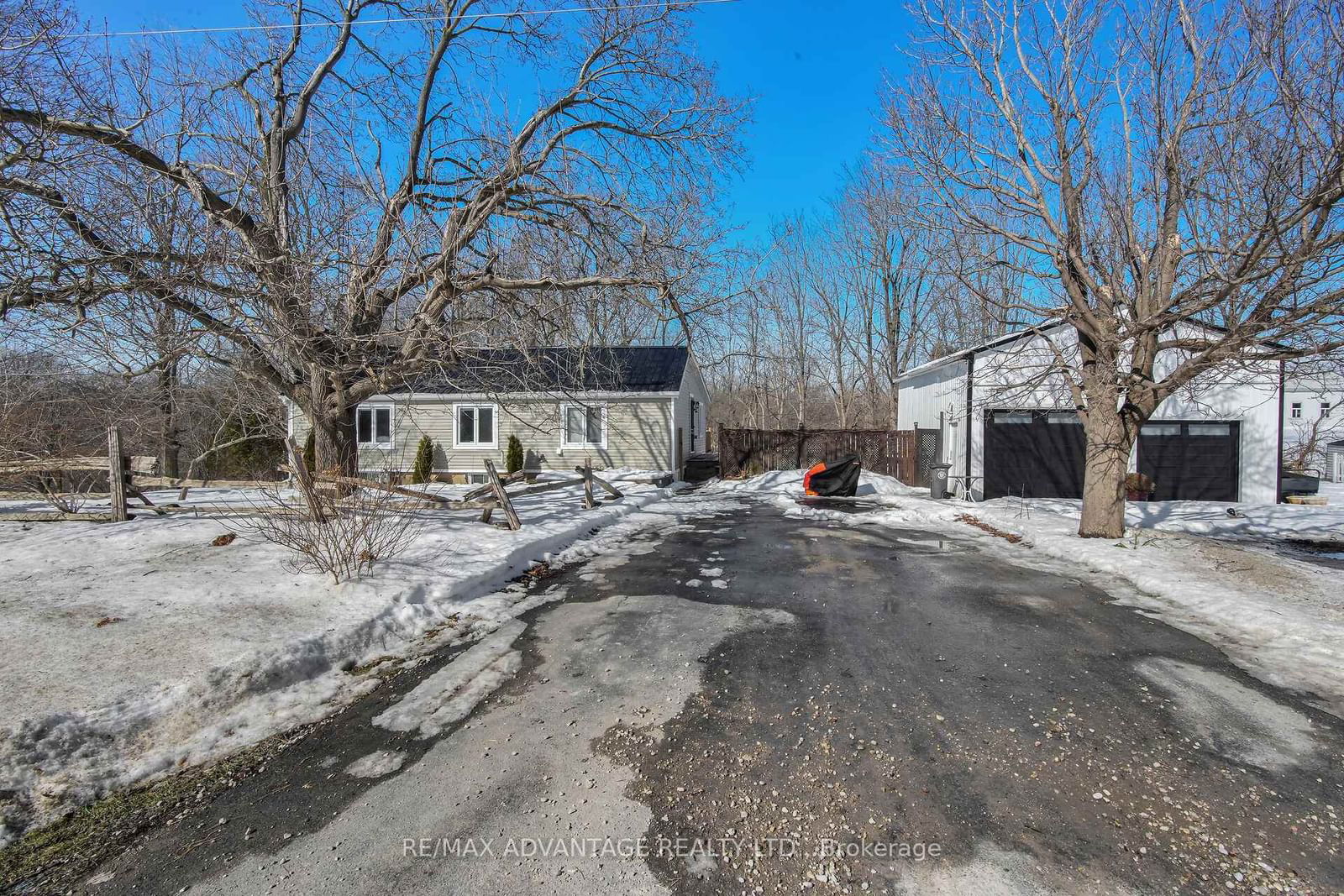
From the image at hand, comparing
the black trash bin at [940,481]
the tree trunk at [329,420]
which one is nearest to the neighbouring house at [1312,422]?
the black trash bin at [940,481]

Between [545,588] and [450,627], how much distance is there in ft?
4.52

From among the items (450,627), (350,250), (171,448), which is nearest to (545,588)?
(450,627)

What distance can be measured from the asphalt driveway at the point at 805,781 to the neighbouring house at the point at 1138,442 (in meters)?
10.4

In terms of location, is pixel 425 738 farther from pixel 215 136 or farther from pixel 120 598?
pixel 215 136

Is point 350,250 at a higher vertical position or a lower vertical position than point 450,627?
higher

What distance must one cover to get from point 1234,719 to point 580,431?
16.5 metres

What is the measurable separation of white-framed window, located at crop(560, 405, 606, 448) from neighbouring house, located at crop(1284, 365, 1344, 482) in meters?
14.8

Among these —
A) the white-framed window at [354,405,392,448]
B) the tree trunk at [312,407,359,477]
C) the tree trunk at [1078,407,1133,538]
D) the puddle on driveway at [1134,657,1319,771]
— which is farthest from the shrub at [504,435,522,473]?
the puddle on driveway at [1134,657,1319,771]

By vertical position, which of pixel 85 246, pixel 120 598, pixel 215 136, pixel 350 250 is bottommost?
pixel 120 598

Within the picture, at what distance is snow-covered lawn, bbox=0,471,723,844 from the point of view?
9.68 feet

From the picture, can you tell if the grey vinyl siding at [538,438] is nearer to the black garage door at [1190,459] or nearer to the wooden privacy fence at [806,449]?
the wooden privacy fence at [806,449]

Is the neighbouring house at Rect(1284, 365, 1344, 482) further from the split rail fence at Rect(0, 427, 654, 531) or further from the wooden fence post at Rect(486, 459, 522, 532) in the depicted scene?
the split rail fence at Rect(0, 427, 654, 531)

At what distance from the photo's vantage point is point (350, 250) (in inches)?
328

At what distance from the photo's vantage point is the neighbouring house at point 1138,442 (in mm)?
13867
